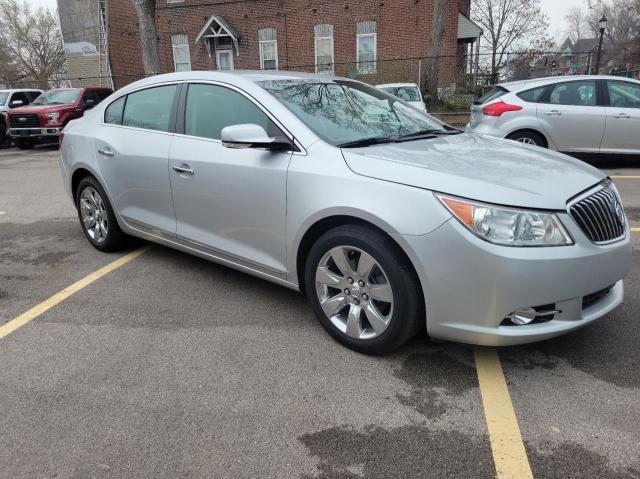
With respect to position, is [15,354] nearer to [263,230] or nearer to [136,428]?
[136,428]

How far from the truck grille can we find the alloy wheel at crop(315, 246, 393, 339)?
14.4 m

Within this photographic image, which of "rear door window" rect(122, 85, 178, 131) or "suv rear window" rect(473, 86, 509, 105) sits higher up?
"rear door window" rect(122, 85, 178, 131)

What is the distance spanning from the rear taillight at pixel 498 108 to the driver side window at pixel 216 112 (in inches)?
247

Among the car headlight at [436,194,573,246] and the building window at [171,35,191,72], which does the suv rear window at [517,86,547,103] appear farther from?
the building window at [171,35,191,72]

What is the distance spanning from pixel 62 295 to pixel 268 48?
23086 millimetres

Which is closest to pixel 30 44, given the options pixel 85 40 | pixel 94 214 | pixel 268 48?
pixel 85 40

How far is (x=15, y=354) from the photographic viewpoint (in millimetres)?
3244

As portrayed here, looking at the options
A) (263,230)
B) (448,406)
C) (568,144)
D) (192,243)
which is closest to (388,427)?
(448,406)

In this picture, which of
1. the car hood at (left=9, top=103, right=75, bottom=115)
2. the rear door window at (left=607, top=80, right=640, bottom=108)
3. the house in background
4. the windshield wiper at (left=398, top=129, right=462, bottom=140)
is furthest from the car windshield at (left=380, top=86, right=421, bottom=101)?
the house in background

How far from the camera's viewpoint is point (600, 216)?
2812 mm

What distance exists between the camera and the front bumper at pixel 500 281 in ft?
8.28

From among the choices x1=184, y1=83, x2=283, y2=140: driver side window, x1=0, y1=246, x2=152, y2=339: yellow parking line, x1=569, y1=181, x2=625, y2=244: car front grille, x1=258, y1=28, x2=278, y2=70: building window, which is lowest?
x1=0, y1=246, x2=152, y2=339: yellow parking line

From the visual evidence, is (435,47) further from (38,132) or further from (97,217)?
(97,217)

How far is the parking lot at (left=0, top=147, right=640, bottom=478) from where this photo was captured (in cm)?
227
